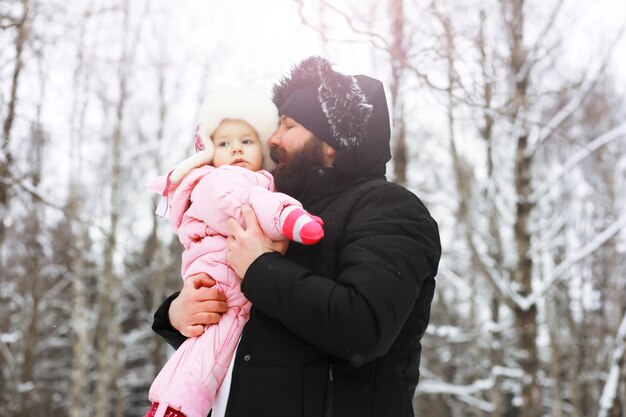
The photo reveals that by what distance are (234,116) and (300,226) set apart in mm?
690

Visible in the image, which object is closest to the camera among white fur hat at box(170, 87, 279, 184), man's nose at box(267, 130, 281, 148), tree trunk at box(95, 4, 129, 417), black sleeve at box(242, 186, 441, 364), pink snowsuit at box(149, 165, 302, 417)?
black sleeve at box(242, 186, 441, 364)

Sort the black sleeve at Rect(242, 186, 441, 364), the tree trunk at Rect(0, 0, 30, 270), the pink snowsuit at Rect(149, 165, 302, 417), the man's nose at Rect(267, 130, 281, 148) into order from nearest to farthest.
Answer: the black sleeve at Rect(242, 186, 441, 364) → the pink snowsuit at Rect(149, 165, 302, 417) → the man's nose at Rect(267, 130, 281, 148) → the tree trunk at Rect(0, 0, 30, 270)

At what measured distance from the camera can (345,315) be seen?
1.45 metres

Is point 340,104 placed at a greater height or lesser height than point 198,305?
greater

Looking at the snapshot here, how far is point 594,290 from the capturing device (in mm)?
19469

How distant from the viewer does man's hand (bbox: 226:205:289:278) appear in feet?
5.37

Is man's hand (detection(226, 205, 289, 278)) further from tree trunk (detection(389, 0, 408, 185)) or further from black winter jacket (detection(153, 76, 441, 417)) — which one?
tree trunk (detection(389, 0, 408, 185))

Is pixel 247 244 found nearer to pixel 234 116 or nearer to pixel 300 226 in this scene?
pixel 300 226

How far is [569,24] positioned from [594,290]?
14460 millimetres

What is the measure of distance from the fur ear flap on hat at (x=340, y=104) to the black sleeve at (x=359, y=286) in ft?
0.93

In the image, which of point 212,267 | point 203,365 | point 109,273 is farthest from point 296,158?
point 109,273

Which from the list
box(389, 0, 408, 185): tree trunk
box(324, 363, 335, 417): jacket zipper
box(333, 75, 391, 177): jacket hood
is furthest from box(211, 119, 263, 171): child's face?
box(389, 0, 408, 185): tree trunk

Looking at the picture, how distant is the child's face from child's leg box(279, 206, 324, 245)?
49 centimetres

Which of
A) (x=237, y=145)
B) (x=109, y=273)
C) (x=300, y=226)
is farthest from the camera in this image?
(x=109, y=273)
